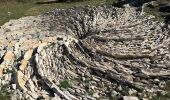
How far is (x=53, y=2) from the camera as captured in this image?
42.8 metres

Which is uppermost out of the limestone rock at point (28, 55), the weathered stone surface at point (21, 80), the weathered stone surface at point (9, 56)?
the limestone rock at point (28, 55)

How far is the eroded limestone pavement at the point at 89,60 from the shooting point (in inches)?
781

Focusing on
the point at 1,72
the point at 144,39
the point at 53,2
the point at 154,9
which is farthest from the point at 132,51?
the point at 53,2

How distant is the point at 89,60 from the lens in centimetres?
2211

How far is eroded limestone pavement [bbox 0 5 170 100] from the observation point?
19.8m

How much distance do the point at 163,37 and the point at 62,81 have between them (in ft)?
23.2

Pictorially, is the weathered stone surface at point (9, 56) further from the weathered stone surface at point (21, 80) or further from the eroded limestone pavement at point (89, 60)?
the weathered stone surface at point (21, 80)

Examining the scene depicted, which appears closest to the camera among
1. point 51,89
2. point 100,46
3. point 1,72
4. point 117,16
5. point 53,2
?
point 51,89

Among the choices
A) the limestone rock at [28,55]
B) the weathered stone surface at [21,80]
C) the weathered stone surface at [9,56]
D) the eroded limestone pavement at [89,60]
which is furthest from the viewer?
the weathered stone surface at [9,56]

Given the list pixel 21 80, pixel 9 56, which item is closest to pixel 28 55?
pixel 9 56

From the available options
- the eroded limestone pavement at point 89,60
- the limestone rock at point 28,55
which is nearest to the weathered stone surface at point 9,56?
the eroded limestone pavement at point 89,60

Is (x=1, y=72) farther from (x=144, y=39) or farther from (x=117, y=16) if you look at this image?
(x=117, y=16)

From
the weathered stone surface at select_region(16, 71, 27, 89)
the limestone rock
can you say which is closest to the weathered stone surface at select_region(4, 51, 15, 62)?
the limestone rock

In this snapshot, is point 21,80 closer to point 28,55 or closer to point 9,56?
point 28,55
